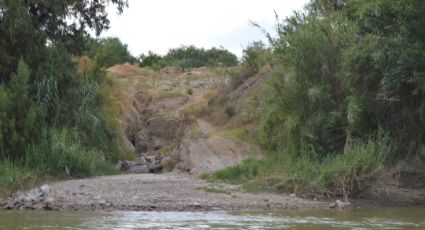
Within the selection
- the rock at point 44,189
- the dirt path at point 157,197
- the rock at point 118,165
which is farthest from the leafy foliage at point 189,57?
the rock at point 44,189

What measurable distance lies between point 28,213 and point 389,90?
392 inches

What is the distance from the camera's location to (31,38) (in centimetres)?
2105

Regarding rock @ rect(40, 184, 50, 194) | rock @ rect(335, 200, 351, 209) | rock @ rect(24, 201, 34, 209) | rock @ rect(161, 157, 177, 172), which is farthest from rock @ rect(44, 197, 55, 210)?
rock @ rect(161, 157, 177, 172)

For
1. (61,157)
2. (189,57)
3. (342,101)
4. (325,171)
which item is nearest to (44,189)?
(61,157)

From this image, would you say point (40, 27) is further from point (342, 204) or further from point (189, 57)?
point (189, 57)

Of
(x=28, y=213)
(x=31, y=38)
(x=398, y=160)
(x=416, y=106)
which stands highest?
(x=31, y=38)

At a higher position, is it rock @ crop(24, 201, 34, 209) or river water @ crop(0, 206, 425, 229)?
rock @ crop(24, 201, 34, 209)

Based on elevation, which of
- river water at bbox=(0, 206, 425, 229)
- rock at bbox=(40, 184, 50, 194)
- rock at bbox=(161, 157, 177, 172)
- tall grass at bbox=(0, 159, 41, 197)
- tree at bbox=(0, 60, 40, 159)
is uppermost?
tree at bbox=(0, 60, 40, 159)

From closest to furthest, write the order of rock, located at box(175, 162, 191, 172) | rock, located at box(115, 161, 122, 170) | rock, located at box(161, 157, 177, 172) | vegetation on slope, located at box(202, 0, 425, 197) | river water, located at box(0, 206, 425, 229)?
1. river water, located at box(0, 206, 425, 229)
2. vegetation on slope, located at box(202, 0, 425, 197)
3. rock, located at box(175, 162, 191, 172)
4. rock, located at box(115, 161, 122, 170)
5. rock, located at box(161, 157, 177, 172)

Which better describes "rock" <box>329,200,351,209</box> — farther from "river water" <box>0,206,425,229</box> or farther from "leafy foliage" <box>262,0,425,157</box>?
"leafy foliage" <box>262,0,425,157</box>

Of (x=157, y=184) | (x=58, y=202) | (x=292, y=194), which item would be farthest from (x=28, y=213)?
(x=292, y=194)

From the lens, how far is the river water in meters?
12.4

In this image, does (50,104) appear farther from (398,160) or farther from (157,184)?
(398,160)

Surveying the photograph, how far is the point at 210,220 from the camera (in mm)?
13344
